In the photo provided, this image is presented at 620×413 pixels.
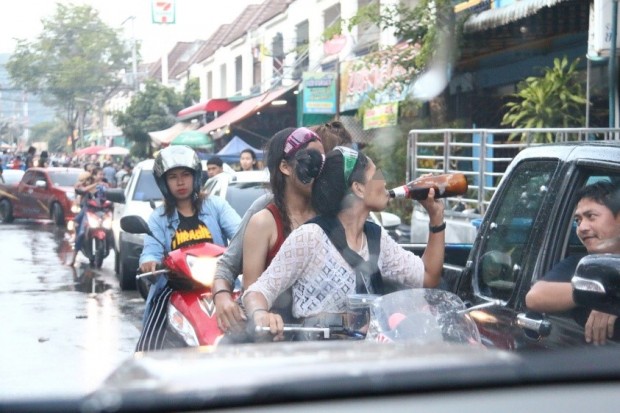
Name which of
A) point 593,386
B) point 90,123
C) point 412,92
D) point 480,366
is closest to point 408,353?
point 480,366

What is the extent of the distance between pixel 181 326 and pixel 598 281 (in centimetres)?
298

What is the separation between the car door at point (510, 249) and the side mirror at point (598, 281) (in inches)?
31.6

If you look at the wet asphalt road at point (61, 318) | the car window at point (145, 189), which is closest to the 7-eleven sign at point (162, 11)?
the wet asphalt road at point (61, 318)

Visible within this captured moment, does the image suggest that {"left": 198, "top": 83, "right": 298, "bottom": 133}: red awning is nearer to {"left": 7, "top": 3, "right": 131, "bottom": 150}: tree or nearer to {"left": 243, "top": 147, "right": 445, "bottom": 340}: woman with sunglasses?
{"left": 243, "top": 147, "right": 445, "bottom": 340}: woman with sunglasses

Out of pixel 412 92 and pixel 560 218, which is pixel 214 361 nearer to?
pixel 560 218

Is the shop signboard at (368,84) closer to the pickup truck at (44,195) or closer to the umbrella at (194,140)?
the umbrella at (194,140)

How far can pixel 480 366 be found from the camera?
1.34 m

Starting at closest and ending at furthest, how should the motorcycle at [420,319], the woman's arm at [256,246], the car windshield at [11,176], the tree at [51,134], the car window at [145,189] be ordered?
the motorcycle at [420,319], the woman's arm at [256,246], the car window at [145,189], the car windshield at [11,176], the tree at [51,134]

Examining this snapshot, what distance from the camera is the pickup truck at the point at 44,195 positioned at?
86.8 ft

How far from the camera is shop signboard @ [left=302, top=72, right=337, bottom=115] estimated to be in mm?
22781

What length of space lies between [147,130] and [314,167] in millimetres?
36679

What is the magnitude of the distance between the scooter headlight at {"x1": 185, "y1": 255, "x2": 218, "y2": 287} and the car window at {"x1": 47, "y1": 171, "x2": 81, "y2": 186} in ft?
73.0

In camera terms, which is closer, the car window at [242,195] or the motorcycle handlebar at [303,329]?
the motorcycle handlebar at [303,329]

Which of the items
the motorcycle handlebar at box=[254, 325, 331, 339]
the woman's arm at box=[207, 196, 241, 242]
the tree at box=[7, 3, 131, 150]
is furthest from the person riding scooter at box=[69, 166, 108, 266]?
the tree at box=[7, 3, 131, 150]
